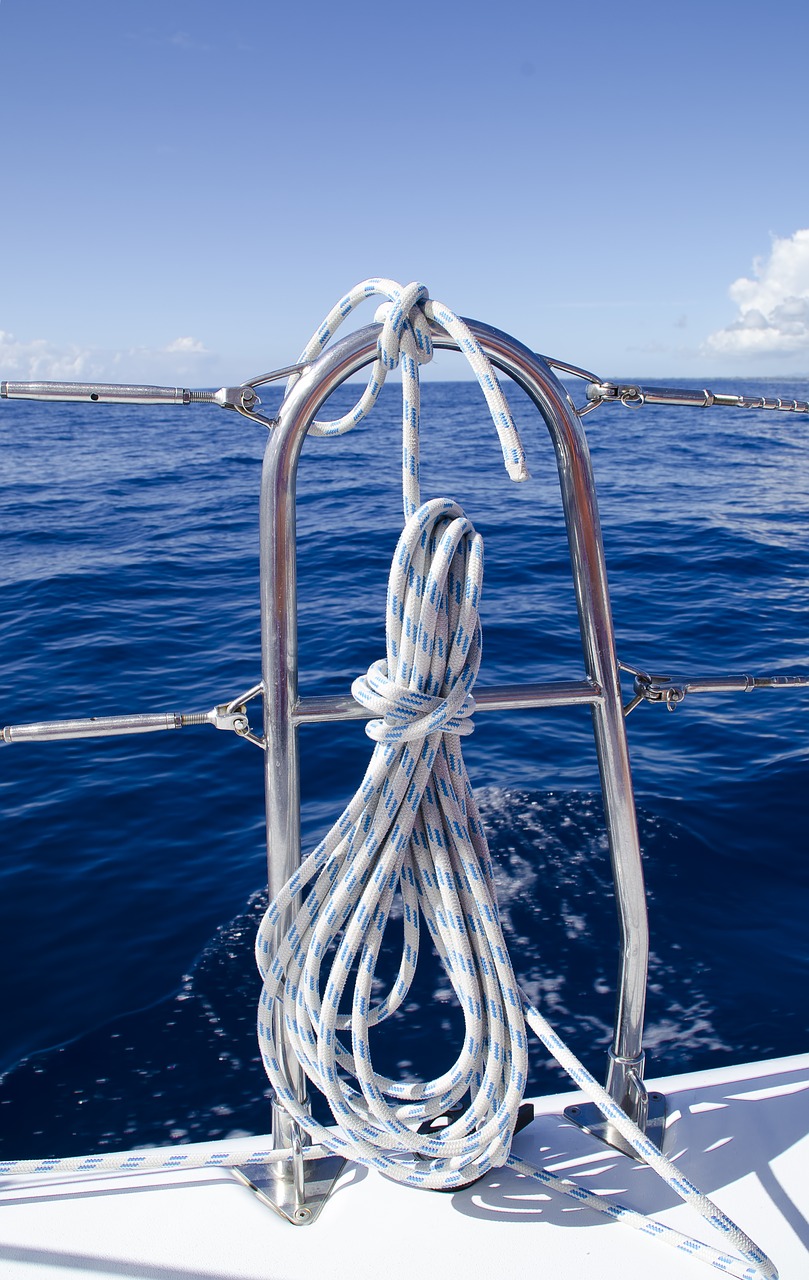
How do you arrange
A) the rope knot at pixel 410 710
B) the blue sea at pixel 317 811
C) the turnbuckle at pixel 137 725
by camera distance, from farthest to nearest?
1. the blue sea at pixel 317 811
2. the turnbuckle at pixel 137 725
3. the rope knot at pixel 410 710

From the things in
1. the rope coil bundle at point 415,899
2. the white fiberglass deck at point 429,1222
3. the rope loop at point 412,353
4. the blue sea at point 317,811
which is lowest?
the blue sea at point 317,811

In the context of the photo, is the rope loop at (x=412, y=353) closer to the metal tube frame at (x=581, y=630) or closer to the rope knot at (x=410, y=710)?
the metal tube frame at (x=581, y=630)

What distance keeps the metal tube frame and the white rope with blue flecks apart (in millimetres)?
61

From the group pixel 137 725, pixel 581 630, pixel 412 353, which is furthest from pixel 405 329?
pixel 137 725

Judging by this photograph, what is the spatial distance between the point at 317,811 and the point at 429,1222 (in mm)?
2581

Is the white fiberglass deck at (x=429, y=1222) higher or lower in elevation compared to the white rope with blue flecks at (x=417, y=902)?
lower

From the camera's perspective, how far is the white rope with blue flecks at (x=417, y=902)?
0.99 m

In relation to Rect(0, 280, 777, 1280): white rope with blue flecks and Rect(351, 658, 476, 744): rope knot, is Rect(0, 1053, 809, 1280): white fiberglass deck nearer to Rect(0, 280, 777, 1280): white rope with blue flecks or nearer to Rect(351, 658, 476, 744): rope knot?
Rect(0, 280, 777, 1280): white rope with blue flecks

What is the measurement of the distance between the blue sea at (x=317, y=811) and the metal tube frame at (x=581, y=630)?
132 centimetres

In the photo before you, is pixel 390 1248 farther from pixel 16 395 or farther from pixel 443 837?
pixel 16 395

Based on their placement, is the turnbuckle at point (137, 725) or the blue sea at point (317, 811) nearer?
the turnbuckle at point (137, 725)

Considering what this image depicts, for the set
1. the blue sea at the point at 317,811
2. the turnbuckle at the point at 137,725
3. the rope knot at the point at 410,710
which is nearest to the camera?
the rope knot at the point at 410,710

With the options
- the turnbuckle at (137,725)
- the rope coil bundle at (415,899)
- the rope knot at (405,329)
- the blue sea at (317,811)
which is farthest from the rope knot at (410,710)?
the blue sea at (317,811)

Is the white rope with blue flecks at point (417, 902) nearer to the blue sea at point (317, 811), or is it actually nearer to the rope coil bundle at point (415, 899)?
the rope coil bundle at point (415, 899)
